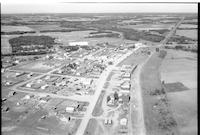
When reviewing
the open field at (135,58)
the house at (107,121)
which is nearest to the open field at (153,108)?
the house at (107,121)

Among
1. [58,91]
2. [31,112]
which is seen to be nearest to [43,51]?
[58,91]

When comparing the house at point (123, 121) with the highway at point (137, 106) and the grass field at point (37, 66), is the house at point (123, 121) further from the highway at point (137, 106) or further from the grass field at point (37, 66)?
the grass field at point (37, 66)

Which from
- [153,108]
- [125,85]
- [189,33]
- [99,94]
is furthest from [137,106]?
[189,33]

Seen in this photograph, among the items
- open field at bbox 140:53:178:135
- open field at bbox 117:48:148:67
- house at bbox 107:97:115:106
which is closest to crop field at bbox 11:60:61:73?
open field at bbox 117:48:148:67

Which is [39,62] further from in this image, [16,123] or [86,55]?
[16,123]

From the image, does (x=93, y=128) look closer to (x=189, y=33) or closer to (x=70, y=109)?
(x=70, y=109)


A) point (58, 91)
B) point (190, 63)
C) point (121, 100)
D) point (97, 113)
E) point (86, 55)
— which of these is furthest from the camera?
point (86, 55)
